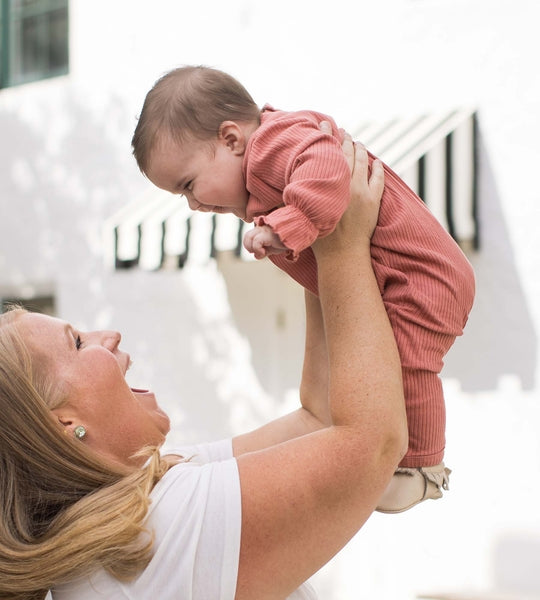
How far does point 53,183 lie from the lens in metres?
7.77

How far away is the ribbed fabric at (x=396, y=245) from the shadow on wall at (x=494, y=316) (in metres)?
3.67

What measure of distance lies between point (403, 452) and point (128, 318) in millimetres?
5621

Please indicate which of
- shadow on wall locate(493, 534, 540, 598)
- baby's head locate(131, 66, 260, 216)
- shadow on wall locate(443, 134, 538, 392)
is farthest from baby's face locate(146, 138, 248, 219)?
shadow on wall locate(493, 534, 540, 598)

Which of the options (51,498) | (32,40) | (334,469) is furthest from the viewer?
(32,40)

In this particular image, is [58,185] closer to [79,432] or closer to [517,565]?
[517,565]

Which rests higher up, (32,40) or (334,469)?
(334,469)

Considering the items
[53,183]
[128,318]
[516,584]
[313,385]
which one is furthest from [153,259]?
[313,385]

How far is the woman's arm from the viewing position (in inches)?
67.4

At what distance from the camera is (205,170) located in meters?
2.09

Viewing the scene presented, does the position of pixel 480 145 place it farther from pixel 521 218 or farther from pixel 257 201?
pixel 257 201

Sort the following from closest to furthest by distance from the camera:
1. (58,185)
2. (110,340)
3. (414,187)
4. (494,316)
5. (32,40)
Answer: (110,340)
(414,187)
(494,316)
(58,185)
(32,40)

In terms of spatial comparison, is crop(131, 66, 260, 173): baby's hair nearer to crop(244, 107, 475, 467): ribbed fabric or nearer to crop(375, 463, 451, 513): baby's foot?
crop(244, 107, 475, 467): ribbed fabric

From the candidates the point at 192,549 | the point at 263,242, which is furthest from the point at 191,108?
the point at 192,549

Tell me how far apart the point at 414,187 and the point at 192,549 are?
394 centimetres
